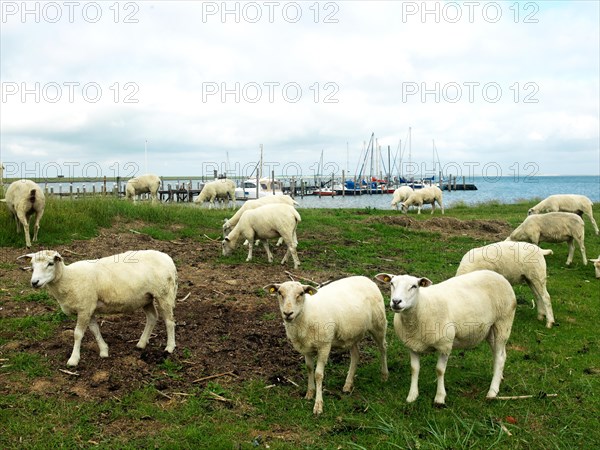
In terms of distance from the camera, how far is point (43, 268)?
7312 mm

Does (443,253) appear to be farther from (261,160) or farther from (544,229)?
(261,160)

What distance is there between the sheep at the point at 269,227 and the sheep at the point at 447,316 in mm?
7339

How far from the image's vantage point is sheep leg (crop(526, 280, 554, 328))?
10141mm

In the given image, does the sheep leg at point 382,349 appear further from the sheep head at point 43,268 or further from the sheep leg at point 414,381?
the sheep head at point 43,268

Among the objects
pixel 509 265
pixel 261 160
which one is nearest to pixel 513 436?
pixel 509 265

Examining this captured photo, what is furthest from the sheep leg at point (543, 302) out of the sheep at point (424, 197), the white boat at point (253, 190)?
the white boat at point (253, 190)

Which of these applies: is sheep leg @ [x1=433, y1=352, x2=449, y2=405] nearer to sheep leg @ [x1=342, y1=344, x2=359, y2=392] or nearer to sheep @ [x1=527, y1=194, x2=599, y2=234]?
sheep leg @ [x1=342, y1=344, x2=359, y2=392]

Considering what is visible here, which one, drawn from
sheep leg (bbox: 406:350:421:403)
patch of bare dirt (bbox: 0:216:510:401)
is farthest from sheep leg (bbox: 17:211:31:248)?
sheep leg (bbox: 406:350:421:403)

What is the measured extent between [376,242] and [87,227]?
950cm

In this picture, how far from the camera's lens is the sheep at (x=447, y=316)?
678 cm

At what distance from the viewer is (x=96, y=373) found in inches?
286

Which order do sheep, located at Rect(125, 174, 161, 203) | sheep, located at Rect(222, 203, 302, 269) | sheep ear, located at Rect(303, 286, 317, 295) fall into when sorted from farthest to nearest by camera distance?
sheep, located at Rect(125, 174, 161, 203) → sheep, located at Rect(222, 203, 302, 269) → sheep ear, located at Rect(303, 286, 317, 295)

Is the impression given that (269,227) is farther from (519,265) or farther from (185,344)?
(519,265)

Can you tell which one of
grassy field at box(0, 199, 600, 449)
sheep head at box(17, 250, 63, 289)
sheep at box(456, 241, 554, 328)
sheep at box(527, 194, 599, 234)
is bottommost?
grassy field at box(0, 199, 600, 449)
